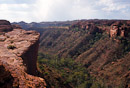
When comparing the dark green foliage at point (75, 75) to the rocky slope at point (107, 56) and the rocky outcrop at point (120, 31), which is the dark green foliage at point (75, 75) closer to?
the rocky slope at point (107, 56)

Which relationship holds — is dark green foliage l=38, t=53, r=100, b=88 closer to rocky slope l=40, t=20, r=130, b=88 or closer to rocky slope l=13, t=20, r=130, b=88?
rocky slope l=13, t=20, r=130, b=88

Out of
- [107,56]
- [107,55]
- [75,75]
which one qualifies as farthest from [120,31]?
[75,75]

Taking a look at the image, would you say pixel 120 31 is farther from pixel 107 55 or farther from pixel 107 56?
pixel 107 56

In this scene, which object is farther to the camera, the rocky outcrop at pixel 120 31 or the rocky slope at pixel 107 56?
the rocky outcrop at pixel 120 31

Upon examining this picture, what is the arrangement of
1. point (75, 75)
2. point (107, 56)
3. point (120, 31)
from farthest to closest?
1. point (120, 31)
2. point (107, 56)
3. point (75, 75)

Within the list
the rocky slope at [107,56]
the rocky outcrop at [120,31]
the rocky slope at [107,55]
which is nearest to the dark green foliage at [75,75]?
the rocky slope at [107,56]

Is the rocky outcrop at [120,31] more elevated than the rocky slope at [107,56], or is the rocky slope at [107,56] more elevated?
the rocky outcrop at [120,31]

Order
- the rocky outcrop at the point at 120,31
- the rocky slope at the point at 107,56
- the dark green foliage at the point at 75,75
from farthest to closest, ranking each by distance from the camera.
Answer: the rocky outcrop at the point at 120,31 < the rocky slope at the point at 107,56 < the dark green foliage at the point at 75,75

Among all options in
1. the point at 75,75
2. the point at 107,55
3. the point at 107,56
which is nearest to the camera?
the point at 75,75

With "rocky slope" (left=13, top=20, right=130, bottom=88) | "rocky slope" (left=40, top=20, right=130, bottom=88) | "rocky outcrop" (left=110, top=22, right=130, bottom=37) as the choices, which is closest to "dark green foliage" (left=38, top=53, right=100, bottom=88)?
"rocky slope" (left=13, top=20, right=130, bottom=88)

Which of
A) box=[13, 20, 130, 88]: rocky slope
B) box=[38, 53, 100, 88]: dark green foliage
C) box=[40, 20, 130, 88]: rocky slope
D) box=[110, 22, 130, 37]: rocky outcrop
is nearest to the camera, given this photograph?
box=[38, 53, 100, 88]: dark green foliage

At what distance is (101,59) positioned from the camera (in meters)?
59.5

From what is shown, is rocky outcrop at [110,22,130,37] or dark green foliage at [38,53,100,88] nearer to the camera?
dark green foliage at [38,53,100,88]

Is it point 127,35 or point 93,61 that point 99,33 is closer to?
point 127,35
